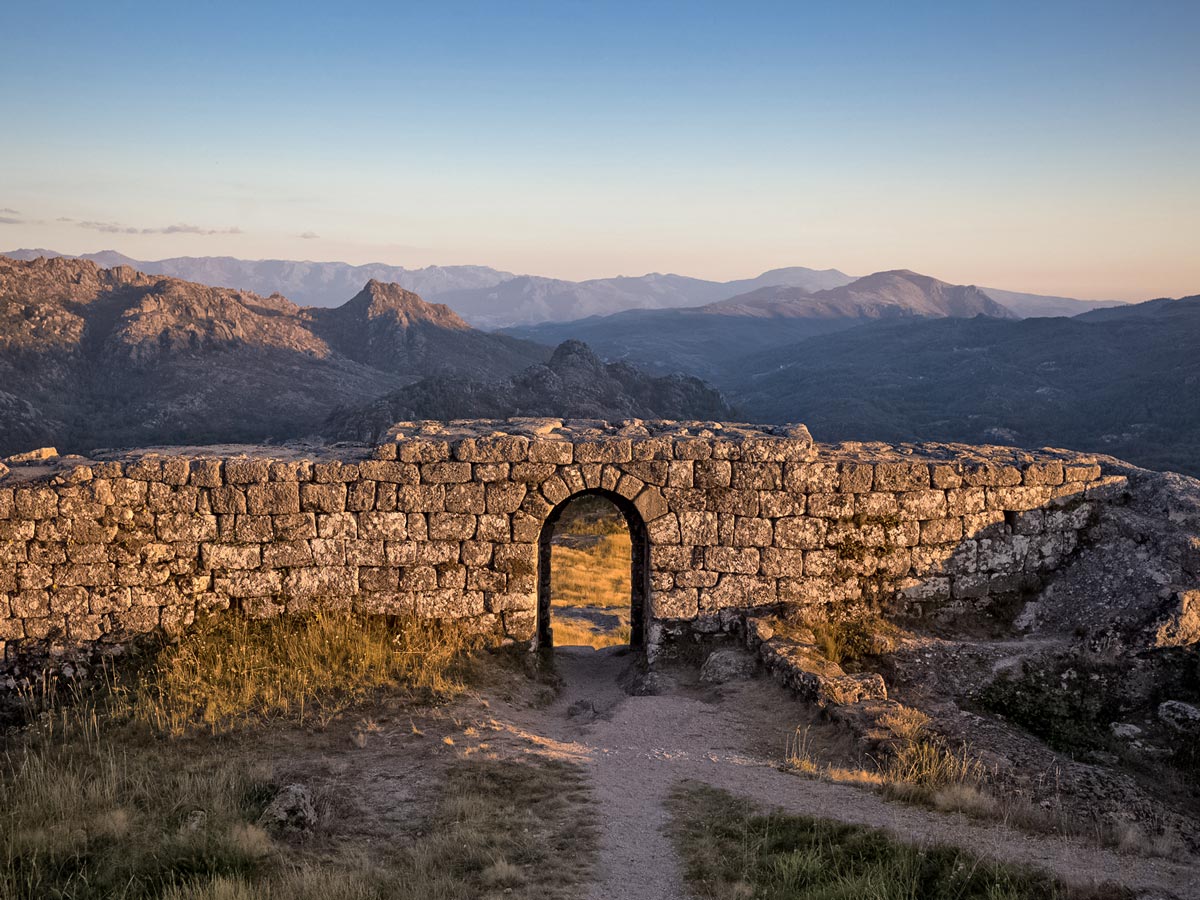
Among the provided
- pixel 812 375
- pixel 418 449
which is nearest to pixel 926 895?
pixel 418 449

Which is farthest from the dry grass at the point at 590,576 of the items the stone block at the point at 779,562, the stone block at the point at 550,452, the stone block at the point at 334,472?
the stone block at the point at 334,472

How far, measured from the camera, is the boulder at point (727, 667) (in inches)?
361

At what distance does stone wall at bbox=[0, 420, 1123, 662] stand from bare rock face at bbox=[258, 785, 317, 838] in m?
3.56

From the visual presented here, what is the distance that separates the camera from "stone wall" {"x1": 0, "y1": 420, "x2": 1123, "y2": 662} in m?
8.91

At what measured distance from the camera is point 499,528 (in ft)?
31.2

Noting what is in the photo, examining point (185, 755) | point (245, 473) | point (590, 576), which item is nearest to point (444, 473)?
point (245, 473)

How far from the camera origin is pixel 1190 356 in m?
56.3

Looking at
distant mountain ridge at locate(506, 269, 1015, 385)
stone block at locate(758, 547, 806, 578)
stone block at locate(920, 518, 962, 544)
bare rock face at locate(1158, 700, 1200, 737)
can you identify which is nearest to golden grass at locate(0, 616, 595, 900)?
stone block at locate(758, 547, 806, 578)

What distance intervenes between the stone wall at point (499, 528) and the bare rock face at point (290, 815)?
3564 millimetres

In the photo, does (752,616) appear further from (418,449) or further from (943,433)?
(943,433)

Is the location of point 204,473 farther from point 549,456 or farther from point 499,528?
point 549,456

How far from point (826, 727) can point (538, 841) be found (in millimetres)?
3331

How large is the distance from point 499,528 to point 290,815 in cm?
419

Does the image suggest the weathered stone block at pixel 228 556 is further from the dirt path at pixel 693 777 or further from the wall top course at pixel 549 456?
the dirt path at pixel 693 777
